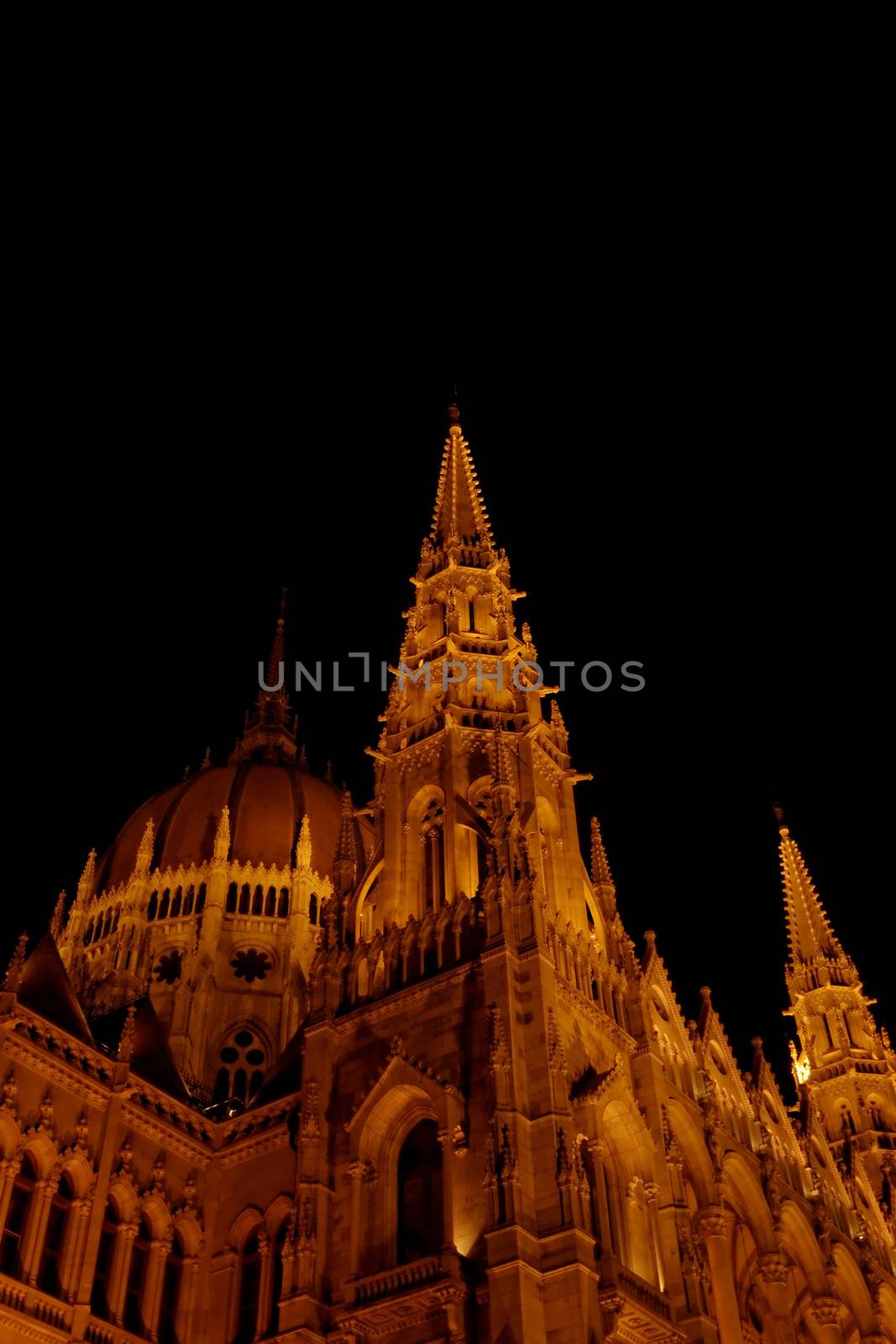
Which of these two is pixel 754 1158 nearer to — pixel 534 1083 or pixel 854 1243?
pixel 854 1243

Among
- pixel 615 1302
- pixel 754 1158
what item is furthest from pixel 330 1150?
pixel 754 1158

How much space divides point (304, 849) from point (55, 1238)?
2110cm

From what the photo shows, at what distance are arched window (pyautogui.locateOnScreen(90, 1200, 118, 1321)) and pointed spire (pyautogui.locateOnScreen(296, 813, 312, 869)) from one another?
19178mm

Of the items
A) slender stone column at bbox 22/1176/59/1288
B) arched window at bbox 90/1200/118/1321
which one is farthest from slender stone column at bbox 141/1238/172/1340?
slender stone column at bbox 22/1176/59/1288

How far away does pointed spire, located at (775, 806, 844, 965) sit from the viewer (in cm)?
5691

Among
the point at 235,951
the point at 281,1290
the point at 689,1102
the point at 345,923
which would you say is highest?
the point at 235,951

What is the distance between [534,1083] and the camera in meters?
26.0

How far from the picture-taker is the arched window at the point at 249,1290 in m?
27.6

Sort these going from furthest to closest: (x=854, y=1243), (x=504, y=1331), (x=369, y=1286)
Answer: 1. (x=854, y=1243)
2. (x=369, y=1286)
3. (x=504, y=1331)

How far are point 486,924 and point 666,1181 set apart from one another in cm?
619

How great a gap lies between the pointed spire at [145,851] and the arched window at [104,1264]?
19.2m

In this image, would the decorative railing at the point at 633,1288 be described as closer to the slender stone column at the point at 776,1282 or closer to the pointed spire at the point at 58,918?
the slender stone column at the point at 776,1282

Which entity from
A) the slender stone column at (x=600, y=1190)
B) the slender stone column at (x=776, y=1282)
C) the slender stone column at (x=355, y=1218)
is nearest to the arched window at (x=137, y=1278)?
the slender stone column at (x=355, y=1218)

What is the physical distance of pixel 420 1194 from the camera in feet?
88.0
